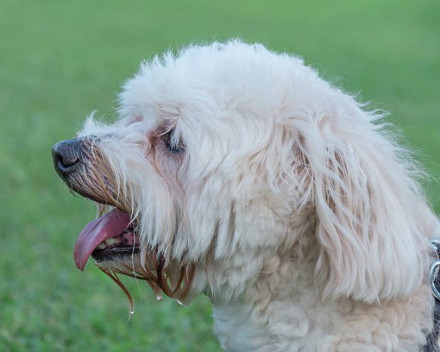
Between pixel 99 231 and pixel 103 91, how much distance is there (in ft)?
29.2

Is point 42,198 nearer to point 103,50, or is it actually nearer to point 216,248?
point 216,248

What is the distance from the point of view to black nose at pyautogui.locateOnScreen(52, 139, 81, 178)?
2959mm

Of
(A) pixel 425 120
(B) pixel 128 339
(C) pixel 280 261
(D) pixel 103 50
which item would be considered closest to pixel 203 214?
(C) pixel 280 261

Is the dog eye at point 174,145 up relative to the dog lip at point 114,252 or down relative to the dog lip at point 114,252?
up

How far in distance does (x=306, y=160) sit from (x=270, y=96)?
9.9 inches

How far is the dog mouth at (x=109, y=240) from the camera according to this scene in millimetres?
3018

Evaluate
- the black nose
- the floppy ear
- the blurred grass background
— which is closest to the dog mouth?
the black nose

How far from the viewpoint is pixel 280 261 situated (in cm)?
289

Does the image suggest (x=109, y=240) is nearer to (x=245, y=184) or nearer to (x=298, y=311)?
(x=245, y=184)

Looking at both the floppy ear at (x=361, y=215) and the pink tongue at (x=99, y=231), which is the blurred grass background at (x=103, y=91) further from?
the pink tongue at (x=99, y=231)

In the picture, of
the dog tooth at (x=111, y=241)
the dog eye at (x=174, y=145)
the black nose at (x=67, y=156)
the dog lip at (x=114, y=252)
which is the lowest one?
the dog lip at (x=114, y=252)

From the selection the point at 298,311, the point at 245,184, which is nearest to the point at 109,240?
the point at 245,184

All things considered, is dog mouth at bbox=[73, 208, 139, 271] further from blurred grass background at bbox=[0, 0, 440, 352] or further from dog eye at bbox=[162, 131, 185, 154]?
blurred grass background at bbox=[0, 0, 440, 352]

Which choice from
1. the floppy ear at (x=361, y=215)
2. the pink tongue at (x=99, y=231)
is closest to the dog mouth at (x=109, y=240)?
the pink tongue at (x=99, y=231)
